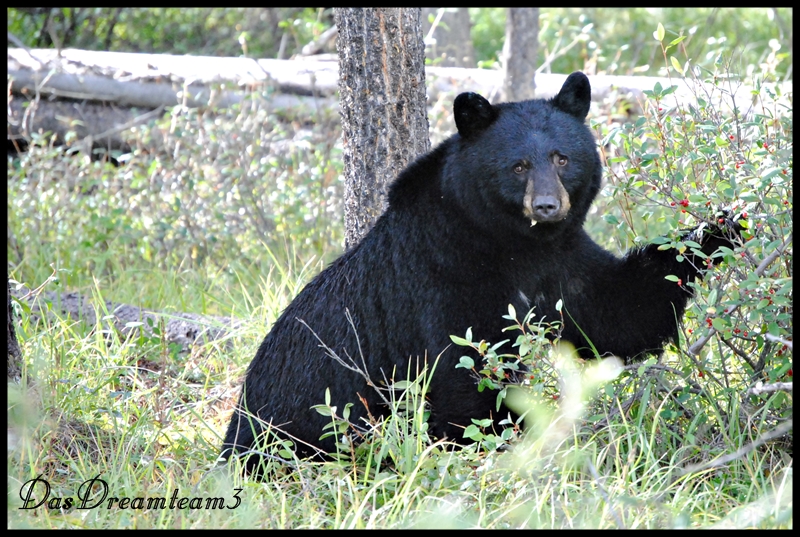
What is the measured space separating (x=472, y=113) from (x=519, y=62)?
4452 mm

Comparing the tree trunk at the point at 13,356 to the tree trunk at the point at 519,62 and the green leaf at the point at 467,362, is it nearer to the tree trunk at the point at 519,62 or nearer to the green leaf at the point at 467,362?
the green leaf at the point at 467,362

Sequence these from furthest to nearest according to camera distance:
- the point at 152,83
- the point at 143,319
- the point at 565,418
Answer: the point at 152,83 → the point at 143,319 → the point at 565,418

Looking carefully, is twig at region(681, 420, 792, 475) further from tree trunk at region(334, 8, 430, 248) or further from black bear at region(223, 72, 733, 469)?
tree trunk at region(334, 8, 430, 248)

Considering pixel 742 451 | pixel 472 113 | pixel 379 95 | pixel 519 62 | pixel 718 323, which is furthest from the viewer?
pixel 519 62

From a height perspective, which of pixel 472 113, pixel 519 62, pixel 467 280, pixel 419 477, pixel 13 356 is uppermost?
pixel 519 62

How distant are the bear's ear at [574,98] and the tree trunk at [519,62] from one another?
4.04m

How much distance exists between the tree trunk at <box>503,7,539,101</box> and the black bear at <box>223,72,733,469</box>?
13.6ft

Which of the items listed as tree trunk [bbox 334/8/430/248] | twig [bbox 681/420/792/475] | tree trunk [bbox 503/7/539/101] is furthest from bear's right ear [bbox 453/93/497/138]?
tree trunk [bbox 503/7/539/101]

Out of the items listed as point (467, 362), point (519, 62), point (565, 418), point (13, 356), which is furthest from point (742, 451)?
point (519, 62)

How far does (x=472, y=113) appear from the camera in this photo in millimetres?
3484

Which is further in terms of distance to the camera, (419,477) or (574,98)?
(574,98)

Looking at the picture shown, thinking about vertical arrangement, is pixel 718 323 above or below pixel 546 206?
below

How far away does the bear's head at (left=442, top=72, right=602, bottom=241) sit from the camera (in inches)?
133

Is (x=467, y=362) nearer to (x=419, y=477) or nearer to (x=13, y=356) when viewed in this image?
(x=419, y=477)
